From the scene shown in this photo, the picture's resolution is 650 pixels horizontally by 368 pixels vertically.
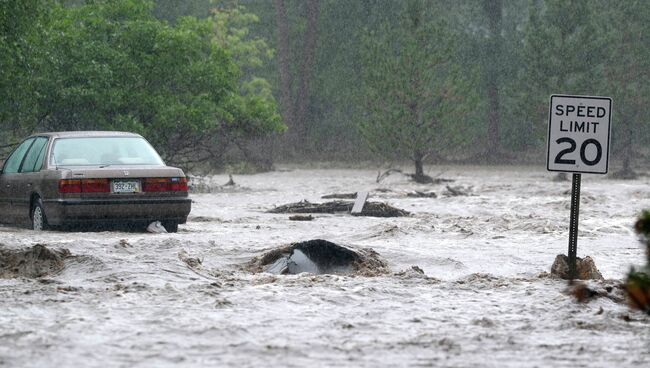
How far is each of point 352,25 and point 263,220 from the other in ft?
141

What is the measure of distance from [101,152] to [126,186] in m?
A: 0.88

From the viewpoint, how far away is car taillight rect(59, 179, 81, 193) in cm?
1561

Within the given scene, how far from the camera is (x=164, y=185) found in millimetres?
16094

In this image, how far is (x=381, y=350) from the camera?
8.00m

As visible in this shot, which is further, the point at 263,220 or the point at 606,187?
the point at 606,187

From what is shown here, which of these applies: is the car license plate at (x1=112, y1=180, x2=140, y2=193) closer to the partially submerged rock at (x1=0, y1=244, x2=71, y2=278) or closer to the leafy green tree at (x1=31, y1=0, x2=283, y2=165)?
the partially submerged rock at (x1=0, y1=244, x2=71, y2=278)

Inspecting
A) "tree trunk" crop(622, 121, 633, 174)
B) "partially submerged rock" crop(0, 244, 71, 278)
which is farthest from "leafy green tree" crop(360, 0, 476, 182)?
"partially submerged rock" crop(0, 244, 71, 278)

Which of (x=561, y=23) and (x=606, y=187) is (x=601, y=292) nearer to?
(x=606, y=187)

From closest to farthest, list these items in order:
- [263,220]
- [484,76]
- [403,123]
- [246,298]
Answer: [246,298] → [263,220] → [403,123] → [484,76]

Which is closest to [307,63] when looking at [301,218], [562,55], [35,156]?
[562,55]

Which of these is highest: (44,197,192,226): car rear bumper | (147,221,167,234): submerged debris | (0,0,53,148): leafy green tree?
(0,0,53,148): leafy green tree

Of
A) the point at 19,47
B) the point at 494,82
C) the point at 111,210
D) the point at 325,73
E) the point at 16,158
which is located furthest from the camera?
the point at 325,73

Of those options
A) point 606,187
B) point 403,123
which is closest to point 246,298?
point 606,187

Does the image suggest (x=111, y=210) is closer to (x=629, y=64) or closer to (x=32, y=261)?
(x=32, y=261)
